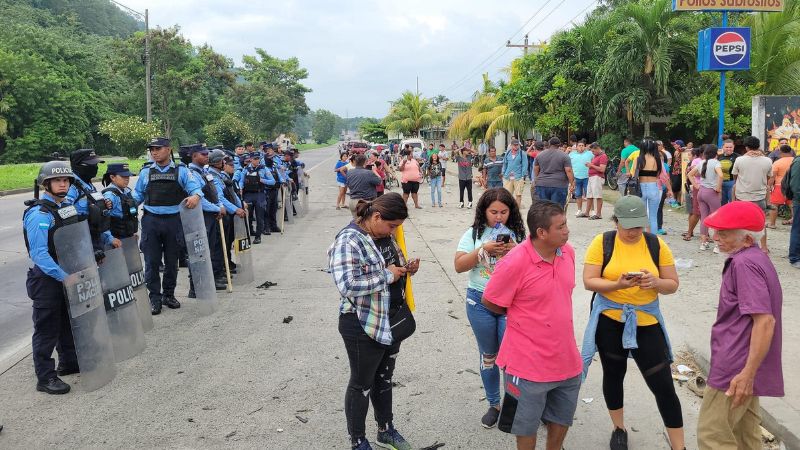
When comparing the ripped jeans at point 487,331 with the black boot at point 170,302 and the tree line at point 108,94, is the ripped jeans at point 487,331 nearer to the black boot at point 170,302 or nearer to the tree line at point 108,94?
the black boot at point 170,302

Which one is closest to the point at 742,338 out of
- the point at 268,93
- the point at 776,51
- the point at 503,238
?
the point at 503,238

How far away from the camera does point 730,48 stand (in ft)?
Answer: 45.7

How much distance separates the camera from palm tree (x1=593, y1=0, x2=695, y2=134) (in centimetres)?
1805

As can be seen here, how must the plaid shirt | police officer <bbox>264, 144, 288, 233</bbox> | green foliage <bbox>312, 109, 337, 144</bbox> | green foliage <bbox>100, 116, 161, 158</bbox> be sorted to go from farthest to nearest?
green foliage <bbox>312, 109, 337, 144</bbox> < green foliage <bbox>100, 116, 161, 158</bbox> < police officer <bbox>264, 144, 288, 233</bbox> < the plaid shirt

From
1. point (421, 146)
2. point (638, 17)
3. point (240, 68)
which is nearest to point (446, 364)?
point (638, 17)

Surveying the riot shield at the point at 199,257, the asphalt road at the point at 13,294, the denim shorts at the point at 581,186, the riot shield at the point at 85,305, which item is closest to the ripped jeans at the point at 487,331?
the riot shield at the point at 85,305

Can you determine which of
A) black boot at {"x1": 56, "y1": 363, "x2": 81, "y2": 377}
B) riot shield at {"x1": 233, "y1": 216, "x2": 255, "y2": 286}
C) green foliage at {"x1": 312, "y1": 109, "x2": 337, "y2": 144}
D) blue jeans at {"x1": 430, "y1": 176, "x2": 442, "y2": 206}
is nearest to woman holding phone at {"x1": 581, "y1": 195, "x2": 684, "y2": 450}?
black boot at {"x1": 56, "y1": 363, "x2": 81, "y2": 377}

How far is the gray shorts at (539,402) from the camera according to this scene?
327cm

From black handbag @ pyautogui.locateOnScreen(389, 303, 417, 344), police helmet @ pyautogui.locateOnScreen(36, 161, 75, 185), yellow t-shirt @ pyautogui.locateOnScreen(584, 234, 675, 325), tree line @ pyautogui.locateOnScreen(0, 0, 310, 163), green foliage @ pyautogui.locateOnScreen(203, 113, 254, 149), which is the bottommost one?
black handbag @ pyautogui.locateOnScreen(389, 303, 417, 344)

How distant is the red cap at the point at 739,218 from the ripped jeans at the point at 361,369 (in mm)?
1873

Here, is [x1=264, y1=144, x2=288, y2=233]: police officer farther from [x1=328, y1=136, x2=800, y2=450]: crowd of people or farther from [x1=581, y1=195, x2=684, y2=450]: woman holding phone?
[x1=581, y1=195, x2=684, y2=450]: woman holding phone

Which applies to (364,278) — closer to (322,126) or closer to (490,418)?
(490,418)

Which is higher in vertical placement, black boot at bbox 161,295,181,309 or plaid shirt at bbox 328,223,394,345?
plaid shirt at bbox 328,223,394,345

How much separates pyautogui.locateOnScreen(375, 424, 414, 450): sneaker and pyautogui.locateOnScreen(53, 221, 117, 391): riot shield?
250 cm
